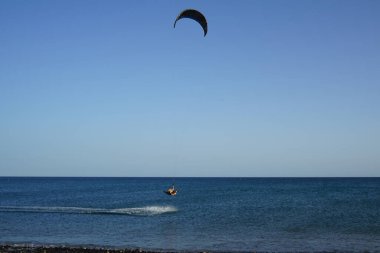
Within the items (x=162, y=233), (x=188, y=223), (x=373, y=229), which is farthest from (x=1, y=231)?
(x=373, y=229)

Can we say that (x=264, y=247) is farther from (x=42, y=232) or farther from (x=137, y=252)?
(x=42, y=232)

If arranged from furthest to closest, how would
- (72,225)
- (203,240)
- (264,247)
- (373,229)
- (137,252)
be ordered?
(72,225), (373,229), (203,240), (264,247), (137,252)

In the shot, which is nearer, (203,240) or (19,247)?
(19,247)

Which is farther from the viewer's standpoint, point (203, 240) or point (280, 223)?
point (280, 223)

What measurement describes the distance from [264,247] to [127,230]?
38.2ft

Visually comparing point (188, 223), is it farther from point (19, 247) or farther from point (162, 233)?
point (19, 247)

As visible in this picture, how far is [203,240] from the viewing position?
28281mm

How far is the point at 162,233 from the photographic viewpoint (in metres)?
31.6

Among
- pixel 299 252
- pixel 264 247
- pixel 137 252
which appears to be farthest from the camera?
pixel 264 247

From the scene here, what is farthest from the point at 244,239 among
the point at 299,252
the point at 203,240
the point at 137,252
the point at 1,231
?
the point at 1,231

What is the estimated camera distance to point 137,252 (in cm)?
2244

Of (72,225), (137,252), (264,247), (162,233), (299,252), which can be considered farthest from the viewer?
(72,225)

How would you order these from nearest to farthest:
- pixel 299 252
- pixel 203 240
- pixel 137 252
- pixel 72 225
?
1. pixel 137 252
2. pixel 299 252
3. pixel 203 240
4. pixel 72 225

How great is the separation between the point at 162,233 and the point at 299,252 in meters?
11.1
